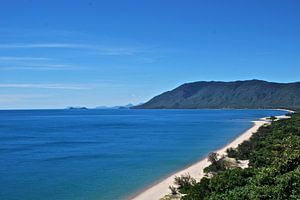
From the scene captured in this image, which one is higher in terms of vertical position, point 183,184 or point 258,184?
point 258,184

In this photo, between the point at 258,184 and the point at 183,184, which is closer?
the point at 258,184

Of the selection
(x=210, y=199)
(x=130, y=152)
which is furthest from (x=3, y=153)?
(x=210, y=199)

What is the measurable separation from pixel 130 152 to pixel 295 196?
1257 inches

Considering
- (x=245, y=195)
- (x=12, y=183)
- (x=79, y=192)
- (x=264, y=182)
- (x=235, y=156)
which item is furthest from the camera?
(x=235, y=156)

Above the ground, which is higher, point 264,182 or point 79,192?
point 264,182

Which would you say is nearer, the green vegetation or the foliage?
the green vegetation

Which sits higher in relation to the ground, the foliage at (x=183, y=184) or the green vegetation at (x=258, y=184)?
the green vegetation at (x=258, y=184)

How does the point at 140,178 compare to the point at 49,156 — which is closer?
the point at 140,178

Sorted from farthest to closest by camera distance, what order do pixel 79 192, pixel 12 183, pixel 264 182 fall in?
pixel 12 183, pixel 79 192, pixel 264 182

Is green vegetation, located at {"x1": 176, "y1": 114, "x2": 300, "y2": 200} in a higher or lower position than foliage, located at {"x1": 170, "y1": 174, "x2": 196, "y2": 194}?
higher

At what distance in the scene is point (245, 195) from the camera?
13.8m

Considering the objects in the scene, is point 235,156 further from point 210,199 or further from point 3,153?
point 3,153

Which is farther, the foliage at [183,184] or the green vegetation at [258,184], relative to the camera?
the foliage at [183,184]

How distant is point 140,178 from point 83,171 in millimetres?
6132
